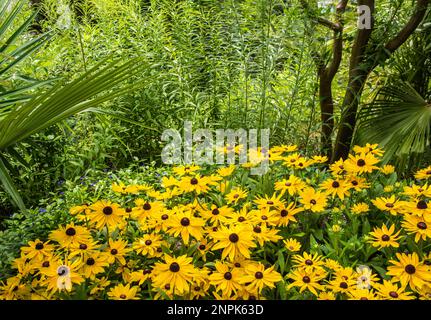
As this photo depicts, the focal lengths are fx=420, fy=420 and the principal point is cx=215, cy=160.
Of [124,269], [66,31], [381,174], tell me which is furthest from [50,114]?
[66,31]

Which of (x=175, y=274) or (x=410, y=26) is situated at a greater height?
(x=410, y=26)

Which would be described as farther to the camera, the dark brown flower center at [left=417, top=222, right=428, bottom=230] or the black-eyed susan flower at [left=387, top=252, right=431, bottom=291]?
the dark brown flower center at [left=417, top=222, right=428, bottom=230]

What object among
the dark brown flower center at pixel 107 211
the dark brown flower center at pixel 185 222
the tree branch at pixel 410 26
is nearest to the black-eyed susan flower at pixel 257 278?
the dark brown flower center at pixel 185 222

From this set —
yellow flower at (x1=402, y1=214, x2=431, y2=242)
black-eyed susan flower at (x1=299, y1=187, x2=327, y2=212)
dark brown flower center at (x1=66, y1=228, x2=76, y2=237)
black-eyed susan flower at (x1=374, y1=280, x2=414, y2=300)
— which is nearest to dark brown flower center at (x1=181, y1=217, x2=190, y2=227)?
dark brown flower center at (x1=66, y1=228, x2=76, y2=237)

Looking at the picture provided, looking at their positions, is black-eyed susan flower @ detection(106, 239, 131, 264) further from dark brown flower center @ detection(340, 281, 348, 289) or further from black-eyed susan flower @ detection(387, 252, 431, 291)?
black-eyed susan flower @ detection(387, 252, 431, 291)

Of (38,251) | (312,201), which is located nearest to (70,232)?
(38,251)

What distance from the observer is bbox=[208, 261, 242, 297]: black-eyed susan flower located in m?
1.06

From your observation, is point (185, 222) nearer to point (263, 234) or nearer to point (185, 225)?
point (185, 225)

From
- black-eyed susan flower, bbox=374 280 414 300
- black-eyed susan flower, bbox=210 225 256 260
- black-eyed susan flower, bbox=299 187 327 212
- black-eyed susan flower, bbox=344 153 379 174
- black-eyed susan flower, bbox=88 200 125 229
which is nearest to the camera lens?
black-eyed susan flower, bbox=374 280 414 300

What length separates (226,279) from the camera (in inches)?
42.6

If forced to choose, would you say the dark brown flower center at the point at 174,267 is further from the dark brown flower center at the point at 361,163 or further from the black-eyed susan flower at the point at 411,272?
the dark brown flower center at the point at 361,163

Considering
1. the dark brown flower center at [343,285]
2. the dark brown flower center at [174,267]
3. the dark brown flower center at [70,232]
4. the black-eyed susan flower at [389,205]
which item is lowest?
the dark brown flower center at [343,285]

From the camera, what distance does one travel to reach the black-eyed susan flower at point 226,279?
1061mm
